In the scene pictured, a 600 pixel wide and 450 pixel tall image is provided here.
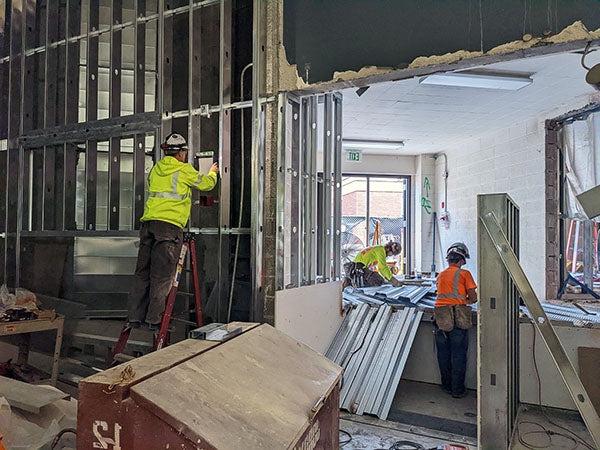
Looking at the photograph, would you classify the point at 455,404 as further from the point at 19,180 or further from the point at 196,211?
the point at 19,180

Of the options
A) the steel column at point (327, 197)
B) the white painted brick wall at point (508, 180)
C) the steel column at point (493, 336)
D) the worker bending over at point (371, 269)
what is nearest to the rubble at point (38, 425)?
the steel column at point (493, 336)

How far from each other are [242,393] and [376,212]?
8961mm

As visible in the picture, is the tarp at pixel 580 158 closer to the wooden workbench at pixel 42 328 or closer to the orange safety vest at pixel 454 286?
the orange safety vest at pixel 454 286

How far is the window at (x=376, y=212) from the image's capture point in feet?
34.0

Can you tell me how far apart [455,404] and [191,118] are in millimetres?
3287

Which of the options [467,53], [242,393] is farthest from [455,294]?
[242,393]

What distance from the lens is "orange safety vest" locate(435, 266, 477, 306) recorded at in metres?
4.52

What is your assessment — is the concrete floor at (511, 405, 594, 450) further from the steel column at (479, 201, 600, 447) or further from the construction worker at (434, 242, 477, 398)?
the steel column at (479, 201, 600, 447)

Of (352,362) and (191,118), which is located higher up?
(191,118)

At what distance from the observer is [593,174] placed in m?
5.68

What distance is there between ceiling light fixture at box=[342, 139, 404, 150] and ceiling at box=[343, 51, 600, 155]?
0.51ft

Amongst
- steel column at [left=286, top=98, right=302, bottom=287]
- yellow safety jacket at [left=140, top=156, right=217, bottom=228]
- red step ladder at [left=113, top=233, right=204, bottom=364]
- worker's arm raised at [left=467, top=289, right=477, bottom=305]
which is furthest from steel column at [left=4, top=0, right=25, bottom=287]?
worker's arm raised at [left=467, top=289, right=477, bottom=305]

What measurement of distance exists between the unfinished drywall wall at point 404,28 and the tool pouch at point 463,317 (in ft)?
8.12

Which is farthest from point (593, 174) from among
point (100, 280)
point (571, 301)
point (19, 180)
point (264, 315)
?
point (19, 180)
